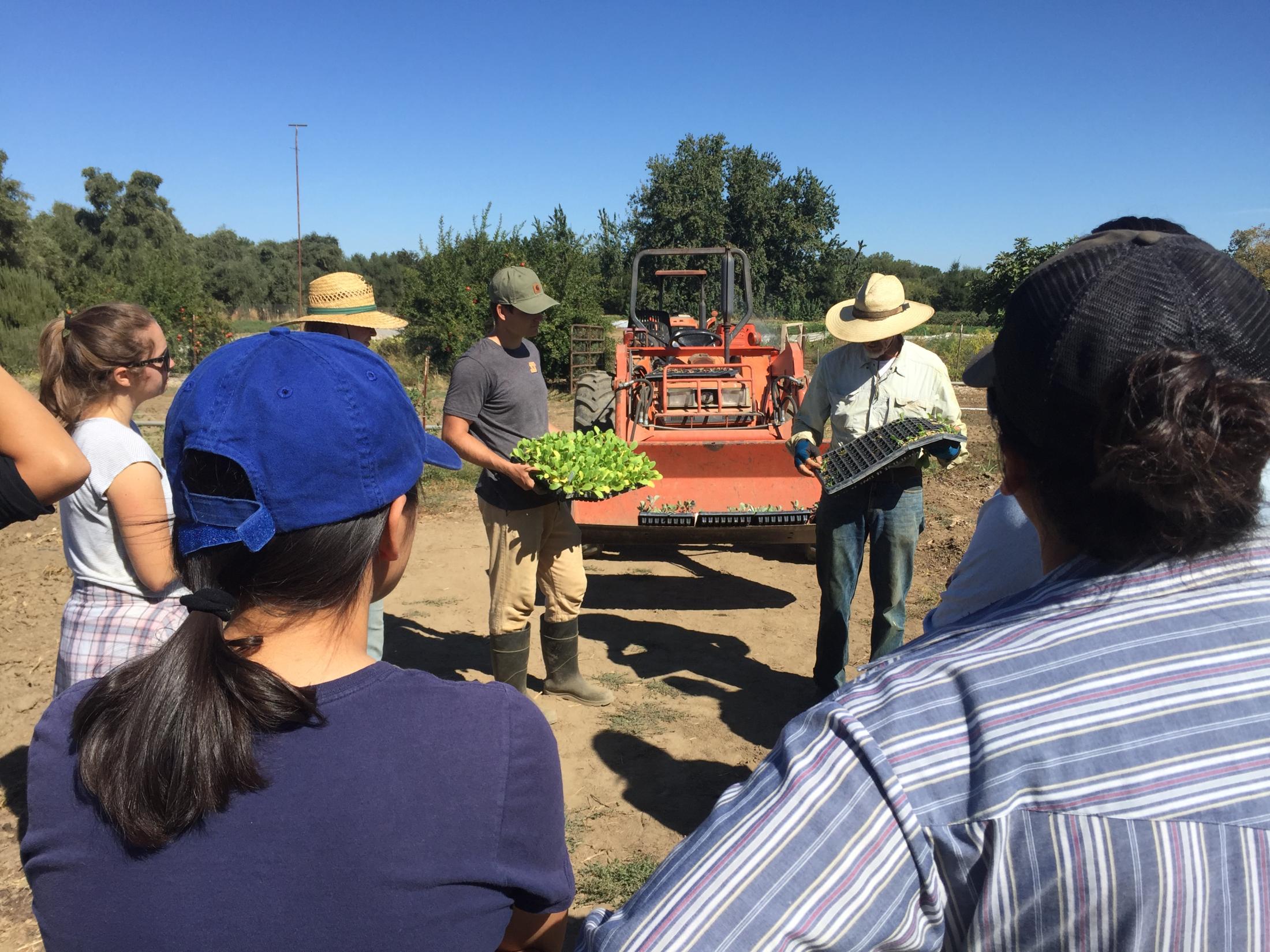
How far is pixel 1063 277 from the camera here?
89cm

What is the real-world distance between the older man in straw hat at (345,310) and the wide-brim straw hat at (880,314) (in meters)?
2.10

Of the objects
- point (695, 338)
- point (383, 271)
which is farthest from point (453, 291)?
point (383, 271)

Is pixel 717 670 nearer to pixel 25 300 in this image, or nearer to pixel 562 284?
pixel 562 284

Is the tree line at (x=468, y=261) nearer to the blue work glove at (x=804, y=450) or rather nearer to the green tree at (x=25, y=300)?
the green tree at (x=25, y=300)

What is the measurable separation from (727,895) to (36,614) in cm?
642

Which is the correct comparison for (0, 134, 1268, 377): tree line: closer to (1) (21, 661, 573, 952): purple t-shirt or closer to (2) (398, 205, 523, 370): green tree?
(2) (398, 205, 523, 370): green tree

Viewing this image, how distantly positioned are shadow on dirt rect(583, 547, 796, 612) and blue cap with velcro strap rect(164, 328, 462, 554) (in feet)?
16.3

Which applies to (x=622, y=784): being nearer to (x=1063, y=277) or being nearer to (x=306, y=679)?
(x=306, y=679)

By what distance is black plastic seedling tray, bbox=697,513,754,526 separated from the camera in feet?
18.5

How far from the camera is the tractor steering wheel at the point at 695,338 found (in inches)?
358

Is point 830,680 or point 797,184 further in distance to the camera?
point 797,184

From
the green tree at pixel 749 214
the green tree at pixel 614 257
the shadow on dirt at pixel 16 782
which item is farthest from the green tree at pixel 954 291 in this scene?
the shadow on dirt at pixel 16 782

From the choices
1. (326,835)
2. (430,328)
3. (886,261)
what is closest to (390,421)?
(326,835)

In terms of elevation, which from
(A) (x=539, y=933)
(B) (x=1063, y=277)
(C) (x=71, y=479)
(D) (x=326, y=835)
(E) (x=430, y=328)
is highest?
(E) (x=430, y=328)
